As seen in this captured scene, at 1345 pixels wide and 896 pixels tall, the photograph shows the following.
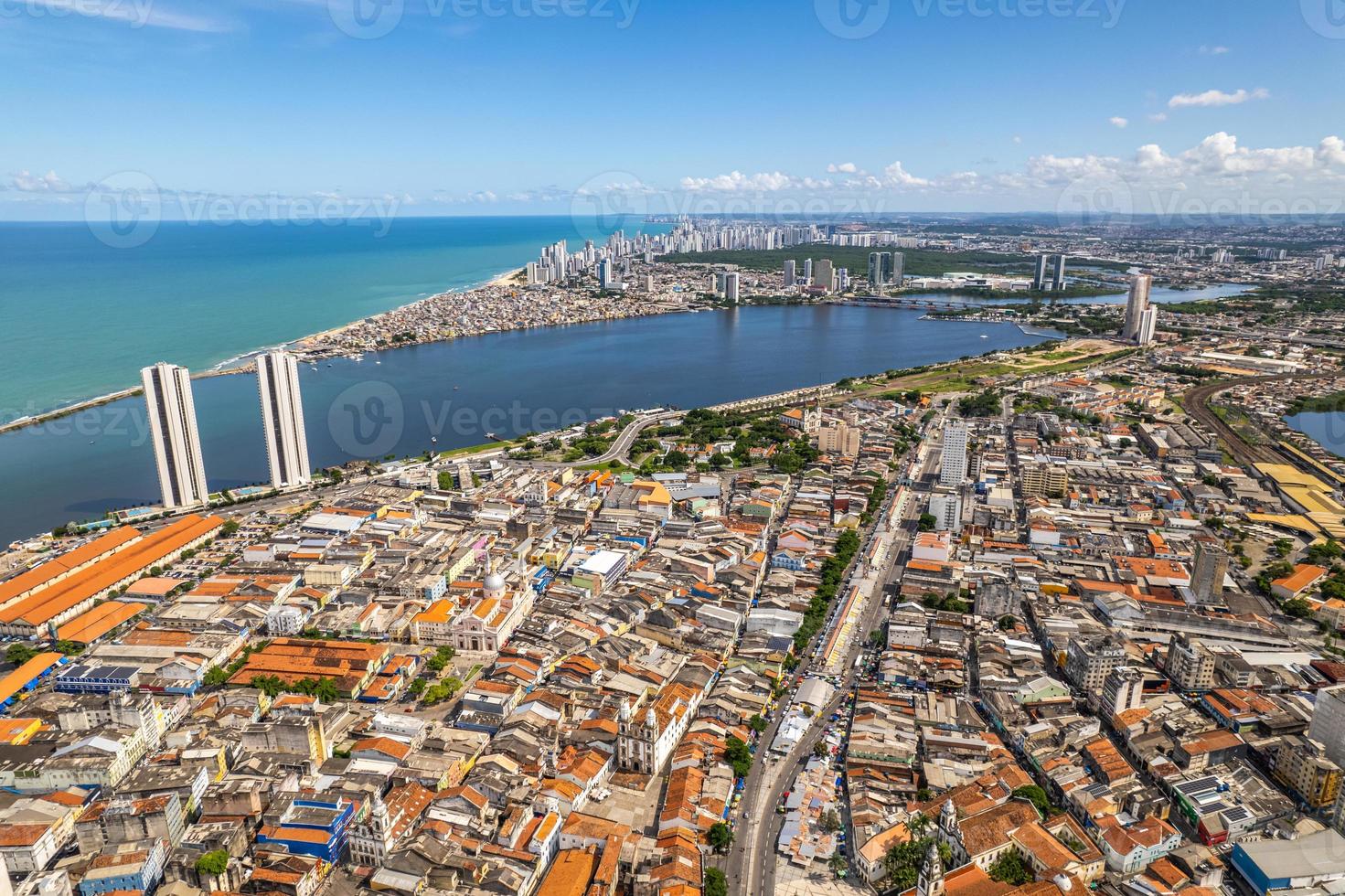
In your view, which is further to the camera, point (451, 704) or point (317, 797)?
point (451, 704)

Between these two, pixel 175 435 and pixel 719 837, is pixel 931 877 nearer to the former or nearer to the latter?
pixel 719 837

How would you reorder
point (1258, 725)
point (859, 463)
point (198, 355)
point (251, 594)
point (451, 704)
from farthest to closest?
1. point (198, 355)
2. point (859, 463)
3. point (251, 594)
4. point (451, 704)
5. point (1258, 725)

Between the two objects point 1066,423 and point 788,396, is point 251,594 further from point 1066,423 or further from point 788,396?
point 1066,423

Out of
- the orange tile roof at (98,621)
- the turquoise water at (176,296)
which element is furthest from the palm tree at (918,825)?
the turquoise water at (176,296)

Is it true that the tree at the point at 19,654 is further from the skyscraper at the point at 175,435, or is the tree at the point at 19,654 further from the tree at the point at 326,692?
the skyscraper at the point at 175,435

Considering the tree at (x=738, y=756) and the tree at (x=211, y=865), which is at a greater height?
the tree at (x=211, y=865)

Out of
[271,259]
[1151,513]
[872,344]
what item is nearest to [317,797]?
[1151,513]
